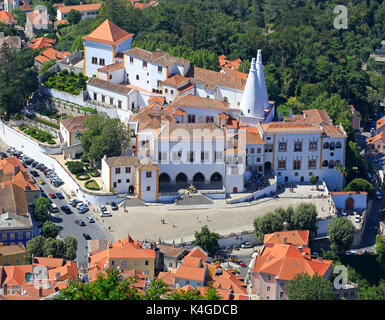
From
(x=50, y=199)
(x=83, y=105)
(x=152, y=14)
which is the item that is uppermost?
(x=152, y=14)

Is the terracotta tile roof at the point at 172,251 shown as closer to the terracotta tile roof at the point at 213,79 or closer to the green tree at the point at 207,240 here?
the green tree at the point at 207,240

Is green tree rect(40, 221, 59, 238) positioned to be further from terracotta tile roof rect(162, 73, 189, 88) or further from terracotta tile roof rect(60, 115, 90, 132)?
terracotta tile roof rect(162, 73, 189, 88)

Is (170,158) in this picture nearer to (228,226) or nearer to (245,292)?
(228,226)

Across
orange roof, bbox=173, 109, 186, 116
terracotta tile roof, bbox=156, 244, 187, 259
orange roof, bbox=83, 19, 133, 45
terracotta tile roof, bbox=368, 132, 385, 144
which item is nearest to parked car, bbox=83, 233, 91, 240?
terracotta tile roof, bbox=156, 244, 187, 259

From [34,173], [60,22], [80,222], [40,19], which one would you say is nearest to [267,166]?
[80,222]

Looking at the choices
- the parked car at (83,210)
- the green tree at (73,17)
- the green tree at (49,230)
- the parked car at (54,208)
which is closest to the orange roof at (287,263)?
the green tree at (49,230)

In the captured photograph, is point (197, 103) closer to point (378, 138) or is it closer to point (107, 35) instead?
point (107, 35)
